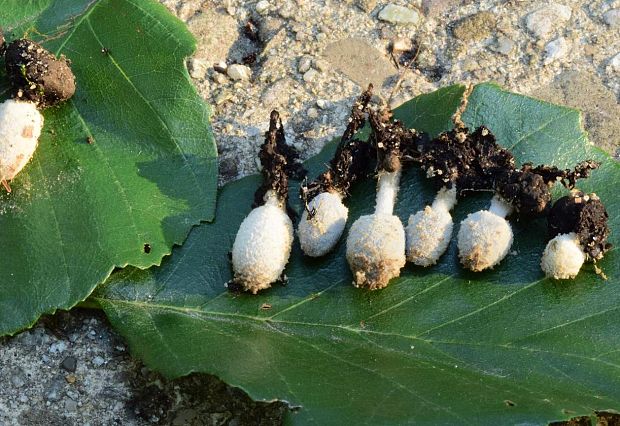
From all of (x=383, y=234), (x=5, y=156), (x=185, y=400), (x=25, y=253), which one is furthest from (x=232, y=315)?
(x=5, y=156)

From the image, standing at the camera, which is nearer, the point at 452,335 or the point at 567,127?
the point at 452,335

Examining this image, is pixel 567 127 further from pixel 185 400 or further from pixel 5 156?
pixel 5 156

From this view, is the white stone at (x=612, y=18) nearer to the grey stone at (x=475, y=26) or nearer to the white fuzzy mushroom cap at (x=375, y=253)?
the grey stone at (x=475, y=26)

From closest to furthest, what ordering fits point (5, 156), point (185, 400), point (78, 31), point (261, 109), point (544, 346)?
point (544, 346) < point (185, 400) < point (5, 156) < point (78, 31) < point (261, 109)

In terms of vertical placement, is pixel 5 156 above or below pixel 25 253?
above

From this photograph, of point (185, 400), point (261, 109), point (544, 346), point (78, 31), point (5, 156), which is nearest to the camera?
point (544, 346)

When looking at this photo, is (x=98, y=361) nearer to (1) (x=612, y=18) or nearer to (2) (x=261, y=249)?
(2) (x=261, y=249)

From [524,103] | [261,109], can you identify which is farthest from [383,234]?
[261,109]

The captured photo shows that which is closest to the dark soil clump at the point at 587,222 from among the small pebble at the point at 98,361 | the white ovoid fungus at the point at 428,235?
the white ovoid fungus at the point at 428,235

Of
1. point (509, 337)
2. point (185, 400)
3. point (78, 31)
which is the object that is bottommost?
point (185, 400)
